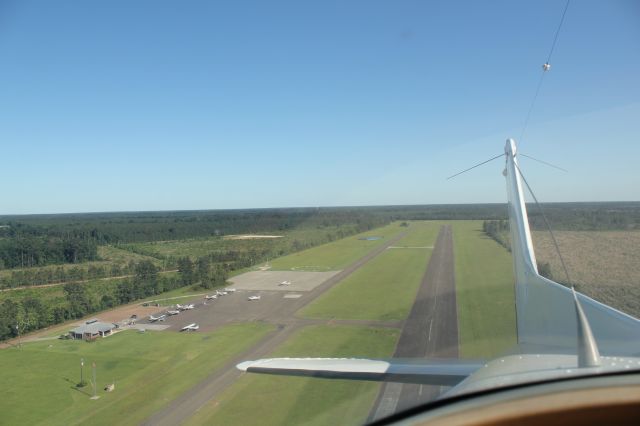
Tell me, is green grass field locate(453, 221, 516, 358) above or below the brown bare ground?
below

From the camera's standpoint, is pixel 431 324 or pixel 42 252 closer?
pixel 431 324

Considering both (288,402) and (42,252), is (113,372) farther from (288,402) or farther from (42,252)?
(42,252)

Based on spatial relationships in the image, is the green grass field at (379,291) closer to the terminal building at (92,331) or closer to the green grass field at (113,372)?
the green grass field at (113,372)

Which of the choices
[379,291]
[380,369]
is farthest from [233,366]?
[379,291]

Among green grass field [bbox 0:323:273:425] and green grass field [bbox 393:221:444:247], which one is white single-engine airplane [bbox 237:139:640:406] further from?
green grass field [bbox 393:221:444:247]

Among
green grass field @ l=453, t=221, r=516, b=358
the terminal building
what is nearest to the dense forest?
green grass field @ l=453, t=221, r=516, b=358

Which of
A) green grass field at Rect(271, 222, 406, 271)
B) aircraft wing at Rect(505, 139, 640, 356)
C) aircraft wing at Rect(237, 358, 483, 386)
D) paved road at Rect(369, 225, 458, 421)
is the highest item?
aircraft wing at Rect(505, 139, 640, 356)
